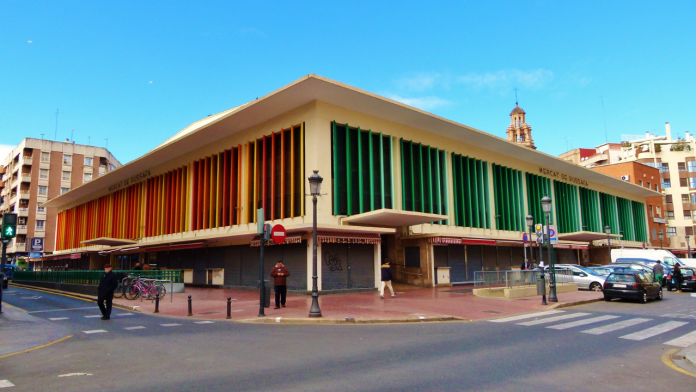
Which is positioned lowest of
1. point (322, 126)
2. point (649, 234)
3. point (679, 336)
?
point (679, 336)

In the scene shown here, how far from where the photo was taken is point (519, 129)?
89500 millimetres

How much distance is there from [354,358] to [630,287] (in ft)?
53.7

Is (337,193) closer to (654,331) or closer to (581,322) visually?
(581,322)

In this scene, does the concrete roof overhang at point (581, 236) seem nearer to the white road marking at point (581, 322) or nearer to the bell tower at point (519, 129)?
the white road marking at point (581, 322)

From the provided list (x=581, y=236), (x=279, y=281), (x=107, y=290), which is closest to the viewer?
(x=107, y=290)

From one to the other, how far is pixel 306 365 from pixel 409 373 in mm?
1697

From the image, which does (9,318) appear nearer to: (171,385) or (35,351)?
(35,351)

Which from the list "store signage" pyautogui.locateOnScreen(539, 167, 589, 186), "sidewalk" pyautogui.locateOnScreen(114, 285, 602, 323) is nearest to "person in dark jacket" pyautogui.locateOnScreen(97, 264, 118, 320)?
"sidewalk" pyautogui.locateOnScreen(114, 285, 602, 323)

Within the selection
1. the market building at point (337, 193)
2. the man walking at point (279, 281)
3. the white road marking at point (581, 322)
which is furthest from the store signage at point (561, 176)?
the man walking at point (279, 281)

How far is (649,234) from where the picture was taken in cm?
6494

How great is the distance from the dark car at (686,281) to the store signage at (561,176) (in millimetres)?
18641

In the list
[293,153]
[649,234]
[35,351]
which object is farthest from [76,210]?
[649,234]

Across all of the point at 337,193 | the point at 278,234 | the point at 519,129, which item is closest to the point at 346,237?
the point at 337,193

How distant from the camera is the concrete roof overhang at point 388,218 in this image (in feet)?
79.5
